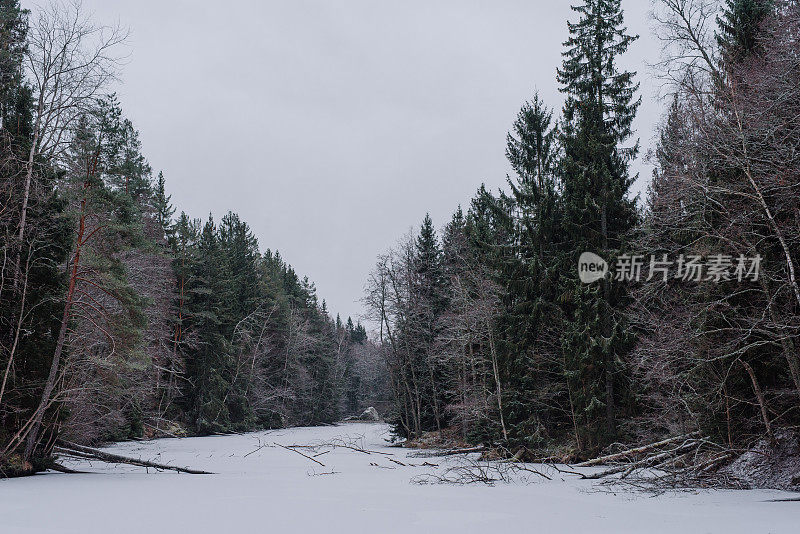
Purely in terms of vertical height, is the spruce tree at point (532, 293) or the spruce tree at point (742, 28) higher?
the spruce tree at point (742, 28)

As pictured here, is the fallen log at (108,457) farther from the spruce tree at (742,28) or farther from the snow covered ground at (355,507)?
the spruce tree at (742,28)

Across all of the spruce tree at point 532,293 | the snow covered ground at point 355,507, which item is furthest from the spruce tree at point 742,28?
the snow covered ground at point 355,507

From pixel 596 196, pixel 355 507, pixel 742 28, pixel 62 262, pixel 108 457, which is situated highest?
pixel 742 28

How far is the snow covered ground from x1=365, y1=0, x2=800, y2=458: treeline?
3.59 m

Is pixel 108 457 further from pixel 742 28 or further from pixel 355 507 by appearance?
pixel 742 28

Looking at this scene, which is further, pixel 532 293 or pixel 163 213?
pixel 163 213

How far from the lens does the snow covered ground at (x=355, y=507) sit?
649 cm

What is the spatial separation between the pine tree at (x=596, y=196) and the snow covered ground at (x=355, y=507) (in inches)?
256

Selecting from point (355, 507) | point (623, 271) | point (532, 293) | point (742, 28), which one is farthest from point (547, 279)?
point (355, 507)

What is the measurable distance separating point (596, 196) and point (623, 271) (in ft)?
10.8

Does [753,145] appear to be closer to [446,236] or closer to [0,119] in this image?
[0,119]

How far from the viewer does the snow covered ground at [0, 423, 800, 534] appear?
21.3ft

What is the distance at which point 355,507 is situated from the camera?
8344 mm

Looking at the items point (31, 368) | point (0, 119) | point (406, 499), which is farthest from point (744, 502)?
point (0, 119)
